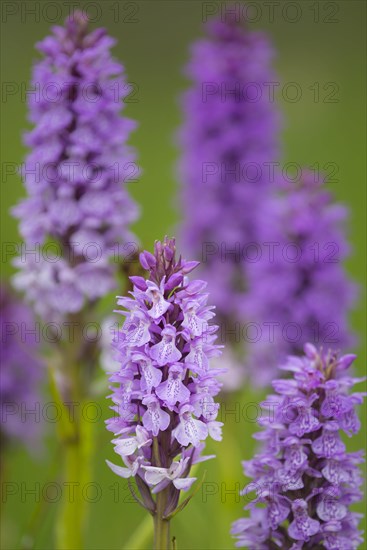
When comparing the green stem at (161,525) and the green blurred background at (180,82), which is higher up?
the green blurred background at (180,82)

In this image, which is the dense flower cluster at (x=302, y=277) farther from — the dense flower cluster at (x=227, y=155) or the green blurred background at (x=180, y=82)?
the green blurred background at (x=180, y=82)

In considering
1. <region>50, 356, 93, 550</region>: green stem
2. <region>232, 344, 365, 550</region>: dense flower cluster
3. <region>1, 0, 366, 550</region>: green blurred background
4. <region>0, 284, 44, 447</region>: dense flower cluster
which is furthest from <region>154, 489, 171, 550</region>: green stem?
<region>1, 0, 366, 550</region>: green blurred background

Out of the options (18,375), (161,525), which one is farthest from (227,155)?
(161,525)

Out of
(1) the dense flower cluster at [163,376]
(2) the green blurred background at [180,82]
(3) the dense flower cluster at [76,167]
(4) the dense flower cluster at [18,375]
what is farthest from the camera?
(2) the green blurred background at [180,82]

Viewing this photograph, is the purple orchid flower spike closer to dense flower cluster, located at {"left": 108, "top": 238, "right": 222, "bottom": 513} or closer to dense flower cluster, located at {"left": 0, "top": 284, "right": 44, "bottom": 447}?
dense flower cluster, located at {"left": 108, "top": 238, "right": 222, "bottom": 513}

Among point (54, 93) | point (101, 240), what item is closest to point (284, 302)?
point (101, 240)

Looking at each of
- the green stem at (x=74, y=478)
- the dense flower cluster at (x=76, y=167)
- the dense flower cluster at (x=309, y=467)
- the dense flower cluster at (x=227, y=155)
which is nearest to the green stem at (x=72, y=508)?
the green stem at (x=74, y=478)

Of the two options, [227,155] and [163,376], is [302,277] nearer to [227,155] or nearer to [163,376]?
[227,155]
